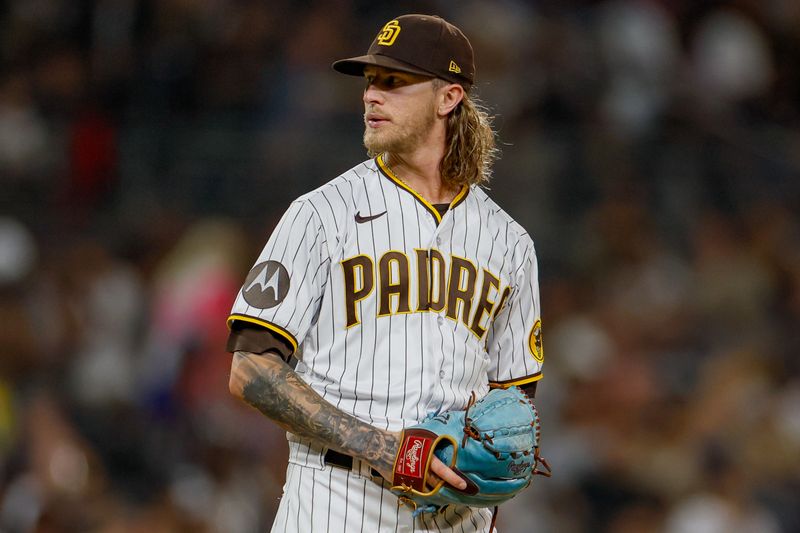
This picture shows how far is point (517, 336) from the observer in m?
3.40

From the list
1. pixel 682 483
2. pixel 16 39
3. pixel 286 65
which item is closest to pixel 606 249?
pixel 682 483

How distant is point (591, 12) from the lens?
349 inches

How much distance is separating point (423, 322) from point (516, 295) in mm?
361

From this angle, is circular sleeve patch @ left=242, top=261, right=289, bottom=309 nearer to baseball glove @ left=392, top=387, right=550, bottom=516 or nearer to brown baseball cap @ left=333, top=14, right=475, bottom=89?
baseball glove @ left=392, top=387, right=550, bottom=516

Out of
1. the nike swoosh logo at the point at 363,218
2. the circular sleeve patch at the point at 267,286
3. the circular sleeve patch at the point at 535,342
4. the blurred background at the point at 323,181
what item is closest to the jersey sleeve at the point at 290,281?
the circular sleeve patch at the point at 267,286

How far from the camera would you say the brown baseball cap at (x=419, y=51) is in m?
3.17

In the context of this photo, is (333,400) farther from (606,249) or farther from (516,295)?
(606,249)

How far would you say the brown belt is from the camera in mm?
3074

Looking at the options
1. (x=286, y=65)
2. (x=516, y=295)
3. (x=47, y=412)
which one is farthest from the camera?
(x=286, y=65)

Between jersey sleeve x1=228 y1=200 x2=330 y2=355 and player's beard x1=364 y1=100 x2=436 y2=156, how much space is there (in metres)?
0.25

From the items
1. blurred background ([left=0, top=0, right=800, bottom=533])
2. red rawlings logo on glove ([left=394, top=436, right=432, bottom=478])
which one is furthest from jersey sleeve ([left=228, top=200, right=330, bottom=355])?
blurred background ([left=0, top=0, right=800, bottom=533])

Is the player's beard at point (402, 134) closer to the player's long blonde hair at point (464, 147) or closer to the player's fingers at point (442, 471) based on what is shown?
the player's long blonde hair at point (464, 147)

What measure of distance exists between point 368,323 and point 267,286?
27 centimetres

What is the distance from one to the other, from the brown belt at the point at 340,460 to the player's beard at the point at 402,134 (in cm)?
78
